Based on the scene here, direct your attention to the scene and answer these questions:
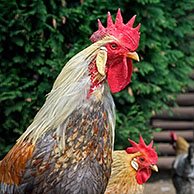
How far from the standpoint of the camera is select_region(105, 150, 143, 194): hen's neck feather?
3.26 metres

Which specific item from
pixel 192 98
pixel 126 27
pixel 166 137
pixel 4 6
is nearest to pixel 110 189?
pixel 126 27

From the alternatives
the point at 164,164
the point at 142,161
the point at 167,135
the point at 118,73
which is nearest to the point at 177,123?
the point at 167,135

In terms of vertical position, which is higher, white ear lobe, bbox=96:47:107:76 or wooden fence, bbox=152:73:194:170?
white ear lobe, bbox=96:47:107:76

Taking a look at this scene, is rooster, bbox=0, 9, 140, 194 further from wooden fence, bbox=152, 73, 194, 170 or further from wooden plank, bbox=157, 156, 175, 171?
wooden fence, bbox=152, 73, 194, 170

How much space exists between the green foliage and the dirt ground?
5.69 feet

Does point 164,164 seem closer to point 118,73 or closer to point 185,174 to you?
point 185,174

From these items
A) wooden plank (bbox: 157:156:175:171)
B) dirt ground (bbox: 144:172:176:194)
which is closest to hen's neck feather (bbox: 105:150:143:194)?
dirt ground (bbox: 144:172:176:194)

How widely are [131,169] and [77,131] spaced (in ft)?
4.23

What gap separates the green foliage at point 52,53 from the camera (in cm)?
435

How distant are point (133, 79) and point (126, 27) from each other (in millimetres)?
2699

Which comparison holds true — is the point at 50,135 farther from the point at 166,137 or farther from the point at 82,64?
the point at 166,137

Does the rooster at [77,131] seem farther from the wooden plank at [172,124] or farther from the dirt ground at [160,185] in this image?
the wooden plank at [172,124]

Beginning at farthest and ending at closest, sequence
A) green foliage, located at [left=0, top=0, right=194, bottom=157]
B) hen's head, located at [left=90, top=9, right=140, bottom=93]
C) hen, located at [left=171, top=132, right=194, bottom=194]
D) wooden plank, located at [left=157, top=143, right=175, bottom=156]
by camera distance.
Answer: wooden plank, located at [left=157, top=143, right=175, bottom=156] < hen, located at [left=171, top=132, right=194, bottom=194] < green foliage, located at [left=0, top=0, right=194, bottom=157] < hen's head, located at [left=90, top=9, right=140, bottom=93]

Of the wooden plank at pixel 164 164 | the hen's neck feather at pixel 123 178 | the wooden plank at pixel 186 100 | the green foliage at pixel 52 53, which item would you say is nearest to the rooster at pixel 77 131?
the hen's neck feather at pixel 123 178
